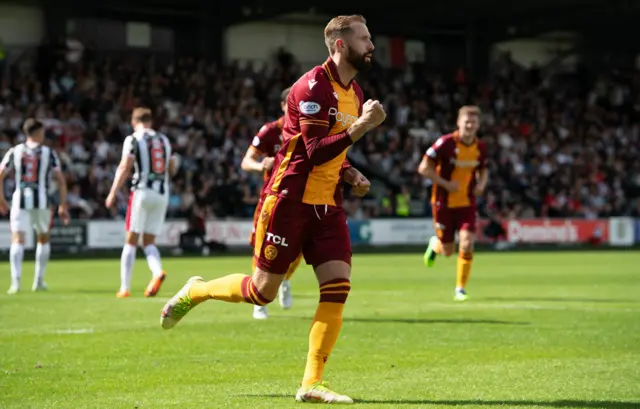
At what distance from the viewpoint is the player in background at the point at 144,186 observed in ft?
52.4

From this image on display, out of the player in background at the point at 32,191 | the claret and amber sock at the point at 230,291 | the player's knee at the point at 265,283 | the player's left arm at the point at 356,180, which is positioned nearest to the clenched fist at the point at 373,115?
the player's left arm at the point at 356,180

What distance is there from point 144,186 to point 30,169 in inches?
94.0

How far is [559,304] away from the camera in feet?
49.2

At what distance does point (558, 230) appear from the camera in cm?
3962

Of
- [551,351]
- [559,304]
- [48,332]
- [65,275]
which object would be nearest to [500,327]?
[551,351]

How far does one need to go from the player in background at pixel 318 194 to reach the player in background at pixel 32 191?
10473 millimetres

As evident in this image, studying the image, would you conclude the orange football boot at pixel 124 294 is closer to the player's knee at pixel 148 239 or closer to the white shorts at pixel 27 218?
the player's knee at pixel 148 239

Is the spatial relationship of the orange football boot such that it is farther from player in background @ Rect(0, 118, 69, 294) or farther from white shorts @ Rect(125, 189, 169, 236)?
player in background @ Rect(0, 118, 69, 294)

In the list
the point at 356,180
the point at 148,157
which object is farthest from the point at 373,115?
the point at 148,157

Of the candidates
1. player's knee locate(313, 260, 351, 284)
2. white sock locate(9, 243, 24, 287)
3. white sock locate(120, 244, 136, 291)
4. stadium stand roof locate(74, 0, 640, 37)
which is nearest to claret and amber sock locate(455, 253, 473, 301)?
white sock locate(120, 244, 136, 291)

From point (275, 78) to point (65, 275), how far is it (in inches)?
886

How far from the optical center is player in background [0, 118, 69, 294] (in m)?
17.5

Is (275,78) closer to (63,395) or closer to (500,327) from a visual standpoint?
(500,327)

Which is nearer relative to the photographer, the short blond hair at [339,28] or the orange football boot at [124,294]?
the short blond hair at [339,28]
